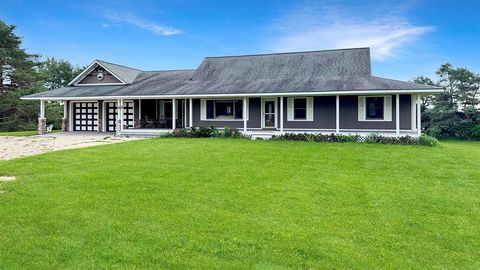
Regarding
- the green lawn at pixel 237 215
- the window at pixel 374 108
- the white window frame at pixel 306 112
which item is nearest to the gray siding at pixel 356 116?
the window at pixel 374 108

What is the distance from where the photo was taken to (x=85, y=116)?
2767cm

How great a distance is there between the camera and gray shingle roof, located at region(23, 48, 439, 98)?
20781 millimetres

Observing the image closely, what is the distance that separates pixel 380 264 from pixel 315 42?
33408 millimetres

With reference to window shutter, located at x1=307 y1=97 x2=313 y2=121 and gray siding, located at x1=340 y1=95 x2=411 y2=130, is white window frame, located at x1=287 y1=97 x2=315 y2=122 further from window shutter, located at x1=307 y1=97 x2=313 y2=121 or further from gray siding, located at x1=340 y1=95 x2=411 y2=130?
gray siding, located at x1=340 y1=95 x2=411 y2=130

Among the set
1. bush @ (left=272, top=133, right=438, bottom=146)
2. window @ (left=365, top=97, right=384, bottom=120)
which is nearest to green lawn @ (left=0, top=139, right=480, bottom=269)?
bush @ (left=272, top=133, right=438, bottom=146)

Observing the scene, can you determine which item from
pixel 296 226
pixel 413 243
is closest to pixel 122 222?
pixel 296 226

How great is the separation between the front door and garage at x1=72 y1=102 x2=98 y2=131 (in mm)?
12627

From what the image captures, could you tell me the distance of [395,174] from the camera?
10430mm

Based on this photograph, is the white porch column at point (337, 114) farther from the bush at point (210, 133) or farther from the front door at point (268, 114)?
the bush at point (210, 133)

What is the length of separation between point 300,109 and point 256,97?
2674 millimetres

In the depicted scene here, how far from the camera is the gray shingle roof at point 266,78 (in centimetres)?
2078

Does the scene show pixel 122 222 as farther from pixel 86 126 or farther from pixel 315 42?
pixel 315 42

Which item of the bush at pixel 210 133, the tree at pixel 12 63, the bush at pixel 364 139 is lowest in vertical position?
the bush at pixel 364 139

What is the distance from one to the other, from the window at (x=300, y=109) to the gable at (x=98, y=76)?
13265 millimetres
